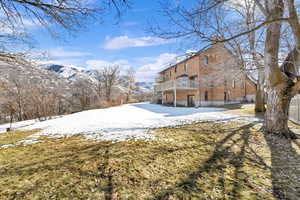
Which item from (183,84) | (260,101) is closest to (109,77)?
(183,84)

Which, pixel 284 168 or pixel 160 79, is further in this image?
pixel 160 79

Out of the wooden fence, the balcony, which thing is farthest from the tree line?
the wooden fence

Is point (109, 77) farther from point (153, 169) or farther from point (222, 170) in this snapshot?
point (222, 170)

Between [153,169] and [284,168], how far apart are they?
9.92 feet

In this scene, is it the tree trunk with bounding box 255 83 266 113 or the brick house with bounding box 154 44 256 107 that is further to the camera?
the brick house with bounding box 154 44 256 107

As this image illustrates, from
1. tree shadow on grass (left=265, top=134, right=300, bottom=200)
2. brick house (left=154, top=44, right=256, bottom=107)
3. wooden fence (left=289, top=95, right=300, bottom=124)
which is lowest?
tree shadow on grass (left=265, top=134, right=300, bottom=200)

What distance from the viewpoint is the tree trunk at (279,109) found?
470 centimetres

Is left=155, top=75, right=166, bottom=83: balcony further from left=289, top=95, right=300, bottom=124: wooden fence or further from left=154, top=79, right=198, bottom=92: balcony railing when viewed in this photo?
left=289, top=95, right=300, bottom=124: wooden fence

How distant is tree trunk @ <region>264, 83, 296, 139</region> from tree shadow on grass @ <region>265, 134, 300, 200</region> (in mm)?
361

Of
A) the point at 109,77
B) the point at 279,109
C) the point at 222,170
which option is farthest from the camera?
the point at 109,77

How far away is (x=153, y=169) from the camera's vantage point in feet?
9.33

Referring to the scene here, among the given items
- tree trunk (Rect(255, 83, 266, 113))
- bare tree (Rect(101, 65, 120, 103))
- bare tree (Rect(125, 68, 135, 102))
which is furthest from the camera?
bare tree (Rect(125, 68, 135, 102))

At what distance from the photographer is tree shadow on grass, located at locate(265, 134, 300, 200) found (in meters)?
2.26

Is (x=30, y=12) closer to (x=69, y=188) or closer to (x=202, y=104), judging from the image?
(x=69, y=188)
